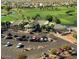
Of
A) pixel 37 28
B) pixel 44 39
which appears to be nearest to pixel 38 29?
pixel 37 28

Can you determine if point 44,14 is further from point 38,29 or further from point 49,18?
point 38,29

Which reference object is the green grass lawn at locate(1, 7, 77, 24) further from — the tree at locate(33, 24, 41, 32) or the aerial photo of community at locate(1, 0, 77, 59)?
the tree at locate(33, 24, 41, 32)

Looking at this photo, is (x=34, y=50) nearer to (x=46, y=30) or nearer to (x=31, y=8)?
(x=46, y=30)

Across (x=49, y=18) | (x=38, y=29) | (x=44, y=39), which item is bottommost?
(x=44, y=39)

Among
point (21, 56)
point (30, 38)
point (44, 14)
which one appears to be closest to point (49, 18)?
point (44, 14)

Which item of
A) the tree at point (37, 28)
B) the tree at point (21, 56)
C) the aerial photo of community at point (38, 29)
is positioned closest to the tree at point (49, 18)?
the aerial photo of community at point (38, 29)

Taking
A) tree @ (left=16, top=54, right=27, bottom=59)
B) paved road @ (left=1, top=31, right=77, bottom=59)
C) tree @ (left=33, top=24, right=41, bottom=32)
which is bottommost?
tree @ (left=16, top=54, right=27, bottom=59)

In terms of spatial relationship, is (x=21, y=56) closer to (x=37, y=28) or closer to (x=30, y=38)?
(x=30, y=38)

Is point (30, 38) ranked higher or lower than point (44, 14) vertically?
lower

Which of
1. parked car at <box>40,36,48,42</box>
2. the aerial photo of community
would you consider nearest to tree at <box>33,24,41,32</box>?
the aerial photo of community

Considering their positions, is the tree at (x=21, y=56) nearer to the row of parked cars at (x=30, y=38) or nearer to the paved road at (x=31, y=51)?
the paved road at (x=31, y=51)
